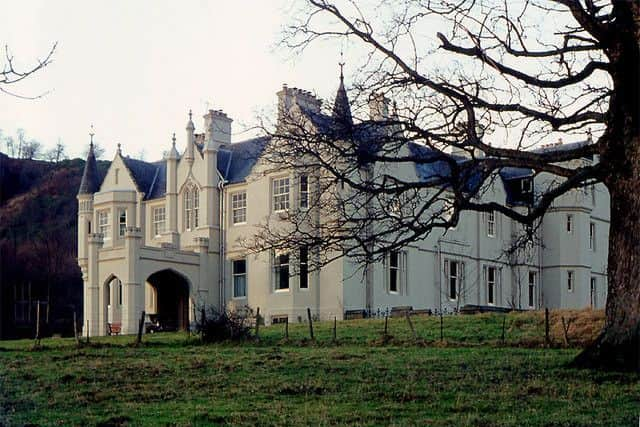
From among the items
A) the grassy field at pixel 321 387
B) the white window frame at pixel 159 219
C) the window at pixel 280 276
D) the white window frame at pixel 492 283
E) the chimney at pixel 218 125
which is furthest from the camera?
the white window frame at pixel 159 219

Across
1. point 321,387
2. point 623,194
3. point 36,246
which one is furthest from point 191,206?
point 623,194

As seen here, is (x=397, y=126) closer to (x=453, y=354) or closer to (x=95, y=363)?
(x=453, y=354)

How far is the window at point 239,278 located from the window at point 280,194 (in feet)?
11.4

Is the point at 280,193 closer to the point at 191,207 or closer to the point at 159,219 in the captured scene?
the point at 191,207

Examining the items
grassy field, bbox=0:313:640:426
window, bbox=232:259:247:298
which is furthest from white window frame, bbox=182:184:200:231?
grassy field, bbox=0:313:640:426

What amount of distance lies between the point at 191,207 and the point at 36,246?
2990 centimetres

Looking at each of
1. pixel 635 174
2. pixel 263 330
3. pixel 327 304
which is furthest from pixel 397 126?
pixel 327 304

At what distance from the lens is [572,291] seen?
5159cm

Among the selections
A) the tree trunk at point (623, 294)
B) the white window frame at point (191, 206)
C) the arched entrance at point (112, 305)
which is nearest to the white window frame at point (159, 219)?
the white window frame at point (191, 206)

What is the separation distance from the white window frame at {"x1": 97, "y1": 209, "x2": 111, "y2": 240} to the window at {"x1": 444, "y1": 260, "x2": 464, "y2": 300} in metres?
17.7

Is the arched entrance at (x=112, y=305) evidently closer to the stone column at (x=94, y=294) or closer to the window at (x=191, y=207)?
the stone column at (x=94, y=294)

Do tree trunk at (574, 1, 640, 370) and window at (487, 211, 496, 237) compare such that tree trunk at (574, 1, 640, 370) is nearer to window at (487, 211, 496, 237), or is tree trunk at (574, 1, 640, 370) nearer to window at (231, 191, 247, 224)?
window at (231, 191, 247, 224)

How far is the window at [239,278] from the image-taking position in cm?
4599

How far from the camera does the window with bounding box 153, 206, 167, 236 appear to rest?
50.5 m
